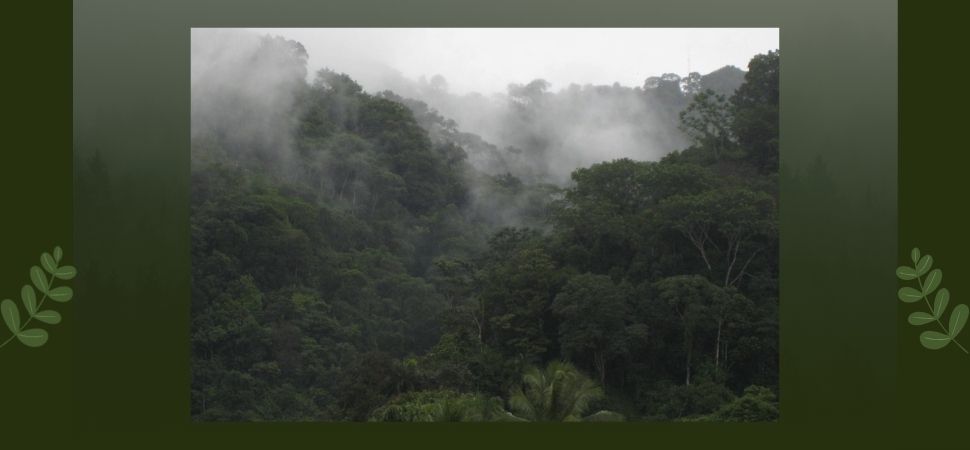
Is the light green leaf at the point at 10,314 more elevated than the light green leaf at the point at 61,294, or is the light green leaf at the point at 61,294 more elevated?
the light green leaf at the point at 61,294

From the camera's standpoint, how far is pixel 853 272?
39.5 feet

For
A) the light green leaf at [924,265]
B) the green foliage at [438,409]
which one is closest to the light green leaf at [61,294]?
the green foliage at [438,409]

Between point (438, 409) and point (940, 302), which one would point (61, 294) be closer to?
point (438, 409)

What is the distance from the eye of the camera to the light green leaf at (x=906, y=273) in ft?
38.5

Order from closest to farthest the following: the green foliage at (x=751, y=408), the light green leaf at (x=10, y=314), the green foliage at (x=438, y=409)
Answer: the light green leaf at (x=10, y=314)
the green foliage at (x=751, y=408)
the green foliage at (x=438, y=409)

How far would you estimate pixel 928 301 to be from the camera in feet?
38.4

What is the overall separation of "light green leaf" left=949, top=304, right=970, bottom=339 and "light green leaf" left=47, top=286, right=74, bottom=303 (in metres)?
7.27

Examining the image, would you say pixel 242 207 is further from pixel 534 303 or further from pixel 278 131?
pixel 534 303

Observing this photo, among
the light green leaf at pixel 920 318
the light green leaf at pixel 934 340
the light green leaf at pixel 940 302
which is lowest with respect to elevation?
the light green leaf at pixel 934 340

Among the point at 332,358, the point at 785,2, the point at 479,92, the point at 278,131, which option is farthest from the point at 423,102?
the point at 785,2

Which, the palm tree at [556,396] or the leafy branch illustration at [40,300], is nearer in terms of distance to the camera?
the leafy branch illustration at [40,300]

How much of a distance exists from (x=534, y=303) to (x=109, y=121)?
4300mm

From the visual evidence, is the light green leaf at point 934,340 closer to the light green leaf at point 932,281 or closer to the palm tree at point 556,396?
the light green leaf at point 932,281

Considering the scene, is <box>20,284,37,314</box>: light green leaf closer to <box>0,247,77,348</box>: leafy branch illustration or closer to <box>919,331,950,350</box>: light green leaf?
<box>0,247,77,348</box>: leafy branch illustration
